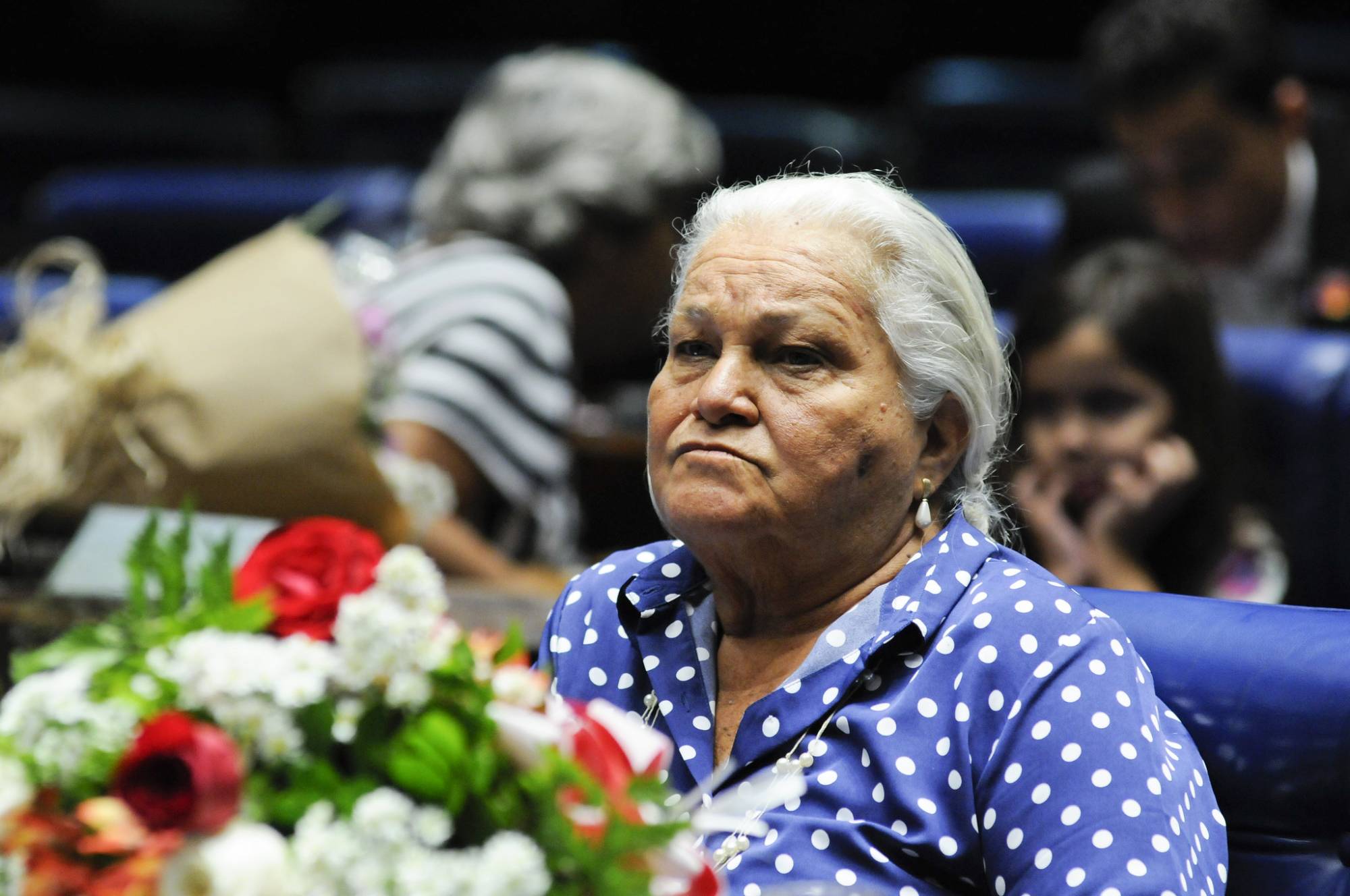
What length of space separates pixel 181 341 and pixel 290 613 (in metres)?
1.29

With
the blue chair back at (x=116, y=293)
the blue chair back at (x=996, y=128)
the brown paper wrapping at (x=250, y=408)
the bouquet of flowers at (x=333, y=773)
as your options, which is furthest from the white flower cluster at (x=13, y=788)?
the blue chair back at (x=996, y=128)

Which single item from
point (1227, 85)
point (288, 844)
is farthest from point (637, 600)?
point (1227, 85)

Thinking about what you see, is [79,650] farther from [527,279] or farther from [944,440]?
[527,279]

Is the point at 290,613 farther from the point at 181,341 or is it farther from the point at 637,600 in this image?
the point at 181,341

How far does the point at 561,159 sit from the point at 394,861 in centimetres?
222

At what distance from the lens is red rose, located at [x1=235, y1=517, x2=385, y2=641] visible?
1069 mm

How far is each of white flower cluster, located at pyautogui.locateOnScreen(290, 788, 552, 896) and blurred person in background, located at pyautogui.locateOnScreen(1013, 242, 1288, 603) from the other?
72.7 inches

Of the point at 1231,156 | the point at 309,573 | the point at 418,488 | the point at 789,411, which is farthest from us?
the point at 1231,156

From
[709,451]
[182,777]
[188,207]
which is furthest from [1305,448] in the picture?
[188,207]

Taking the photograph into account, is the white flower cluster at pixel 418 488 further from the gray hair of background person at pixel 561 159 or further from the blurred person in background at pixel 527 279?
the gray hair of background person at pixel 561 159

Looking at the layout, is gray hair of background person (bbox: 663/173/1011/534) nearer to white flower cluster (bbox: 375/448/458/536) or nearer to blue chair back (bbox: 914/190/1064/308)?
white flower cluster (bbox: 375/448/458/536)

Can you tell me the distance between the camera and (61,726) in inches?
37.0

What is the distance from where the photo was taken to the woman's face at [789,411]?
56.0 inches

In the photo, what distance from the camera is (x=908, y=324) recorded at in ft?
4.77
